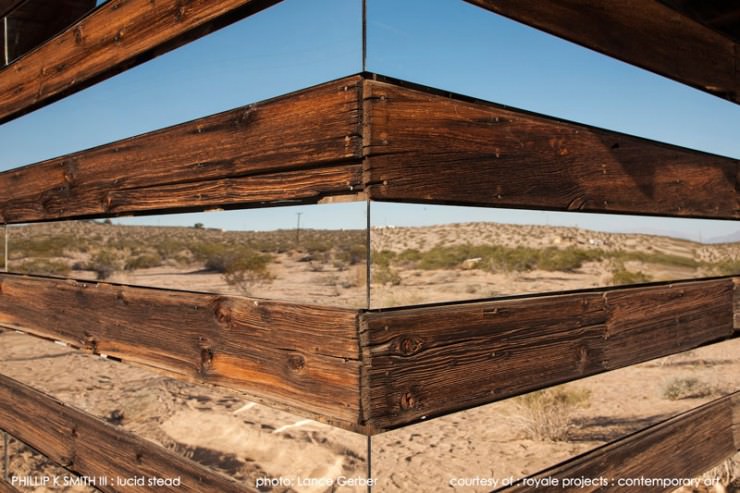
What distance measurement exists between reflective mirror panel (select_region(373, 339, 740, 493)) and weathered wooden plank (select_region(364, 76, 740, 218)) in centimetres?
78

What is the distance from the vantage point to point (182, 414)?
2768mm

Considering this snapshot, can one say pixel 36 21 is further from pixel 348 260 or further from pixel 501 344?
pixel 501 344

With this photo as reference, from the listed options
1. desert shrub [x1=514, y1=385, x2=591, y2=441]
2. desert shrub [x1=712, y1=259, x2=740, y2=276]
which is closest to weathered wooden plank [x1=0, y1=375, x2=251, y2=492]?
desert shrub [x1=514, y1=385, x2=591, y2=441]

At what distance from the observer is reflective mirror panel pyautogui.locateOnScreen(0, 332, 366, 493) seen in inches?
66.4

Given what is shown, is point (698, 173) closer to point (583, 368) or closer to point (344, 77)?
point (583, 368)

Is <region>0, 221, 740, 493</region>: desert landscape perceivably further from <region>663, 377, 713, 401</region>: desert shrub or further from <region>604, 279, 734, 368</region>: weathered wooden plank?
<region>604, 279, 734, 368</region>: weathered wooden plank

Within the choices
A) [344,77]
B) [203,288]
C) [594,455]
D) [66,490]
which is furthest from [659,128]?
[66,490]

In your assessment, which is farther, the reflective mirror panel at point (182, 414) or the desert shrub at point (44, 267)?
the desert shrub at point (44, 267)

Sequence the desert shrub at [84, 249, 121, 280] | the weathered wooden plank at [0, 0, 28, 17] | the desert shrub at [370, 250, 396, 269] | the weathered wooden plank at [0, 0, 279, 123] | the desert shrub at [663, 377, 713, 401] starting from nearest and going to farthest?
the desert shrub at [370, 250, 396, 269] < the weathered wooden plank at [0, 0, 279, 123] < the desert shrub at [84, 249, 121, 280] < the weathered wooden plank at [0, 0, 28, 17] < the desert shrub at [663, 377, 713, 401]

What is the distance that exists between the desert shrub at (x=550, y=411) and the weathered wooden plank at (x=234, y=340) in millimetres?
2461

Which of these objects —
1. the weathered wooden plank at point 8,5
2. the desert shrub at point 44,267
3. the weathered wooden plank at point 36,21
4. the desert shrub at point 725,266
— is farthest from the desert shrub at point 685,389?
the weathered wooden plank at point 8,5

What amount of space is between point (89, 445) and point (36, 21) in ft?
6.98

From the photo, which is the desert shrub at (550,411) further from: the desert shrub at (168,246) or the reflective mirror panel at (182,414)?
the desert shrub at (168,246)

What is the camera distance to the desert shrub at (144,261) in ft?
5.61
